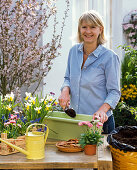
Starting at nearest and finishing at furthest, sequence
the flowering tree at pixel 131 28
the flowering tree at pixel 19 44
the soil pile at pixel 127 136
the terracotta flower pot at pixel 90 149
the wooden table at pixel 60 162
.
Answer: the wooden table at pixel 60 162 < the terracotta flower pot at pixel 90 149 < the soil pile at pixel 127 136 < the flowering tree at pixel 19 44 < the flowering tree at pixel 131 28

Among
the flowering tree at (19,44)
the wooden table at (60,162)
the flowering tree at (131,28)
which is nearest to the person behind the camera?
the wooden table at (60,162)

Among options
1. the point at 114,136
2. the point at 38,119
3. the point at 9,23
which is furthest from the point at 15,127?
the point at 9,23

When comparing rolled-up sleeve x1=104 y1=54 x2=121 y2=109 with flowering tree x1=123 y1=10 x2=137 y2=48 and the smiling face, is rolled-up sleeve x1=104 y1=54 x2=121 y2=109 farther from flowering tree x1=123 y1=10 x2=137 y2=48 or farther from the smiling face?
flowering tree x1=123 y1=10 x2=137 y2=48

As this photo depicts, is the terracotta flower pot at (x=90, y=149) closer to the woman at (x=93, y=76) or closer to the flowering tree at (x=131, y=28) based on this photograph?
the woman at (x=93, y=76)

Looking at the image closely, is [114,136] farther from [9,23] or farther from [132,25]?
[132,25]

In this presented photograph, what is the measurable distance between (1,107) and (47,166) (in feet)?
1.93

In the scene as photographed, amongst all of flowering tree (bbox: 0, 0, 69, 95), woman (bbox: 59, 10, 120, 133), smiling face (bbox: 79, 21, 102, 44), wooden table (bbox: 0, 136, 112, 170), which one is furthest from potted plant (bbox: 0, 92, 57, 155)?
flowering tree (bbox: 0, 0, 69, 95)

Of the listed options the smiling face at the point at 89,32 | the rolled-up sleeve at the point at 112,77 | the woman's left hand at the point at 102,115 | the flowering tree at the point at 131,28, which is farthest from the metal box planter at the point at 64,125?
the flowering tree at the point at 131,28

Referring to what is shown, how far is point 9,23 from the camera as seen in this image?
3.67 metres

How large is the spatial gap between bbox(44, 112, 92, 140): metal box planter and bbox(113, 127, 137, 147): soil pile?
214 mm

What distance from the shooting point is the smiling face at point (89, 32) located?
2168 mm

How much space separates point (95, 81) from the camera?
220 cm

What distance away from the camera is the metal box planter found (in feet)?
6.16

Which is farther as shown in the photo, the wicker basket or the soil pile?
the soil pile
